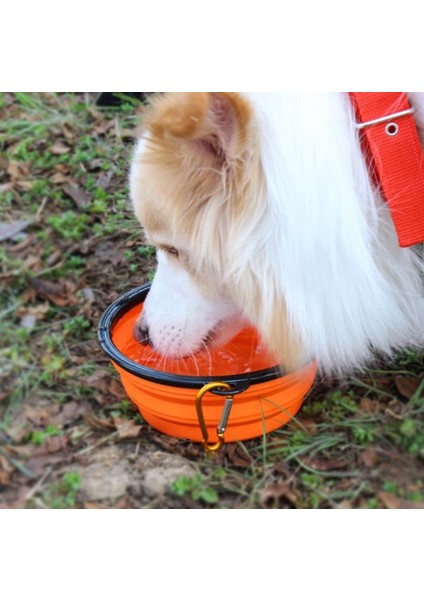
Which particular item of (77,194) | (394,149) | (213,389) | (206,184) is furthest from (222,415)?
(77,194)

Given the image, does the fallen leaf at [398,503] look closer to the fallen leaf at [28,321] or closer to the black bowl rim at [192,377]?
the black bowl rim at [192,377]

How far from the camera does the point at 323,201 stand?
3.83 feet

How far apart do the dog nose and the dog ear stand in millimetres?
602

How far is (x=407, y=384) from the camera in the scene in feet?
5.53

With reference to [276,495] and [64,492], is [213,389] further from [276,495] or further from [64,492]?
[64,492]

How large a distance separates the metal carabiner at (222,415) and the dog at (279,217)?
0.53 feet

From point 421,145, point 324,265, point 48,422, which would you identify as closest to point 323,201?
point 324,265

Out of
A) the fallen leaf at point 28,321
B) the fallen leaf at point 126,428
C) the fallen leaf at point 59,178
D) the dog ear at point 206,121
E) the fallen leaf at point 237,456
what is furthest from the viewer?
the fallen leaf at point 59,178

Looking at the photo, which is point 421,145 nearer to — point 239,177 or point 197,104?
point 239,177

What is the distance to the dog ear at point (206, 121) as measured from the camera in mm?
1040

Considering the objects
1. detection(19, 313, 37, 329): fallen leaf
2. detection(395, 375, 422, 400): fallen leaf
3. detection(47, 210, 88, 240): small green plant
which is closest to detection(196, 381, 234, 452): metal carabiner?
detection(395, 375, 422, 400): fallen leaf

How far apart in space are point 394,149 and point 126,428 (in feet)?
3.42

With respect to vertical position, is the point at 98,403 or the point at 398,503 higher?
the point at 98,403

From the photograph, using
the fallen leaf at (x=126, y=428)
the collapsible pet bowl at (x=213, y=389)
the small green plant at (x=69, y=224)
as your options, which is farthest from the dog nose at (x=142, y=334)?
the small green plant at (x=69, y=224)
